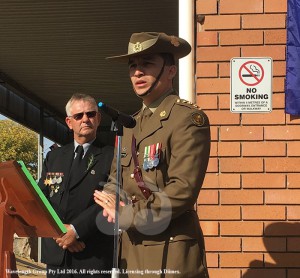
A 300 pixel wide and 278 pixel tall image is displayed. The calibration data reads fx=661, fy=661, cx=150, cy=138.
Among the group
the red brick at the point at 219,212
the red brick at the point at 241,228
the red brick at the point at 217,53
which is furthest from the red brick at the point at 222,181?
the red brick at the point at 217,53

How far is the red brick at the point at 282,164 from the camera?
4.48 m

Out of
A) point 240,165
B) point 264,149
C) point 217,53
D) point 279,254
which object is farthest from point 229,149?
point 279,254

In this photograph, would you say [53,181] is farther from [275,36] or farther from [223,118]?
[275,36]

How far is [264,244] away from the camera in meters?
4.43

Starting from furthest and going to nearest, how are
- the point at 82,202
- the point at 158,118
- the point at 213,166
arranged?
the point at 213,166, the point at 82,202, the point at 158,118

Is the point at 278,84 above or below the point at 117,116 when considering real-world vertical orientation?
above

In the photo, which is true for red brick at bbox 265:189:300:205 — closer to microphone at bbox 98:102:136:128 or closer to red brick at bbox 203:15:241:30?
red brick at bbox 203:15:241:30

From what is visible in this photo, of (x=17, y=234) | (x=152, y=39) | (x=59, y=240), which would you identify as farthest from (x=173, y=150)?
(x=59, y=240)

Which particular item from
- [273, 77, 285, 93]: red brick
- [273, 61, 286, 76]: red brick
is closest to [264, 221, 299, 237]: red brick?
Answer: [273, 77, 285, 93]: red brick

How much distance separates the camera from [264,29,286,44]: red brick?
4.58m

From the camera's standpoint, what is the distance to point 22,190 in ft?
10.5

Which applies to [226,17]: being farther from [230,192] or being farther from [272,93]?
[230,192]

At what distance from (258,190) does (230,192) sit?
0.19 metres

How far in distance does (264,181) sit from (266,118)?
430 millimetres
